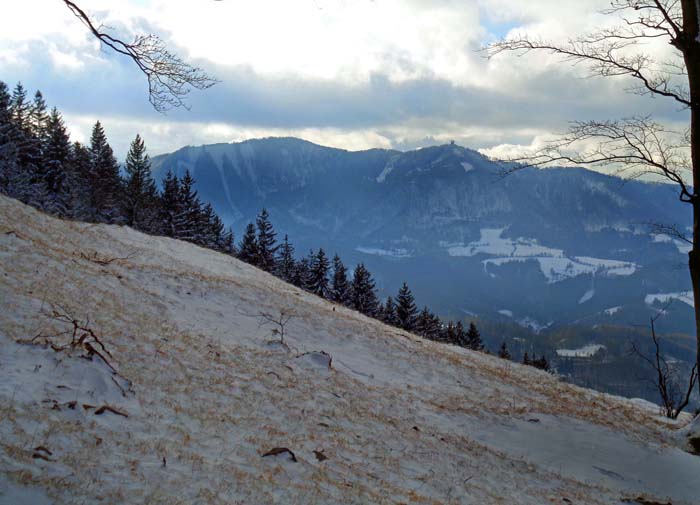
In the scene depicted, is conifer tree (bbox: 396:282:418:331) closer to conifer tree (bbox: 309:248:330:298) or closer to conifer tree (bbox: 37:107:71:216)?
conifer tree (bbox: 309:248:330:298)

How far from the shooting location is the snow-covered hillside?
5199 mm

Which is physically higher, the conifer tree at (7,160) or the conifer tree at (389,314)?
the conifer tree at (7,160)

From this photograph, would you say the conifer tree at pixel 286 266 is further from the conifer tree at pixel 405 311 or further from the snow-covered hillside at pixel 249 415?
the snow-covered hillside at pixel 249 415

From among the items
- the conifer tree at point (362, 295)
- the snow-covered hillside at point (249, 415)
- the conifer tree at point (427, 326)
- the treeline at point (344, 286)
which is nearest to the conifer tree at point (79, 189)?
the treeline at point (344, 286)

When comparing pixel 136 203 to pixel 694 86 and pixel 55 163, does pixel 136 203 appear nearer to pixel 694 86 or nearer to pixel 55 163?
pixel 55 163

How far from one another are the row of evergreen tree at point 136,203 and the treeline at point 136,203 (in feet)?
0.33

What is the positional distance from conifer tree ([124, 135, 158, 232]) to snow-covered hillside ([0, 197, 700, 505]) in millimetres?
43312

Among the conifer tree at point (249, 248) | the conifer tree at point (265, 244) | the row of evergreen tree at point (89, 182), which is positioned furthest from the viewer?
the conifer tree at point (265, 244)

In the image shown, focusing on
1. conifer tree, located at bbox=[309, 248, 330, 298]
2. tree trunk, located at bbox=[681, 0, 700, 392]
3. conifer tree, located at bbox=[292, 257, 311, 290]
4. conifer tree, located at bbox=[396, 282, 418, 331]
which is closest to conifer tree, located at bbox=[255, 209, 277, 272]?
conifer tree, located at bbox=[292, 257, 311, 290]

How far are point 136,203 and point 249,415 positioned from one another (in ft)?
181

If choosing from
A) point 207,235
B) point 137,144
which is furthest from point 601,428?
point 137,144

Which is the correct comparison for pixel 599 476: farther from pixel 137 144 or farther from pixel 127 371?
pixel 137 144

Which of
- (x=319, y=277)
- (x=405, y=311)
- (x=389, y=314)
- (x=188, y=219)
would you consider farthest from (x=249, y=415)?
(x=188, y=219)

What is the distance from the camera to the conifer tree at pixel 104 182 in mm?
54531
